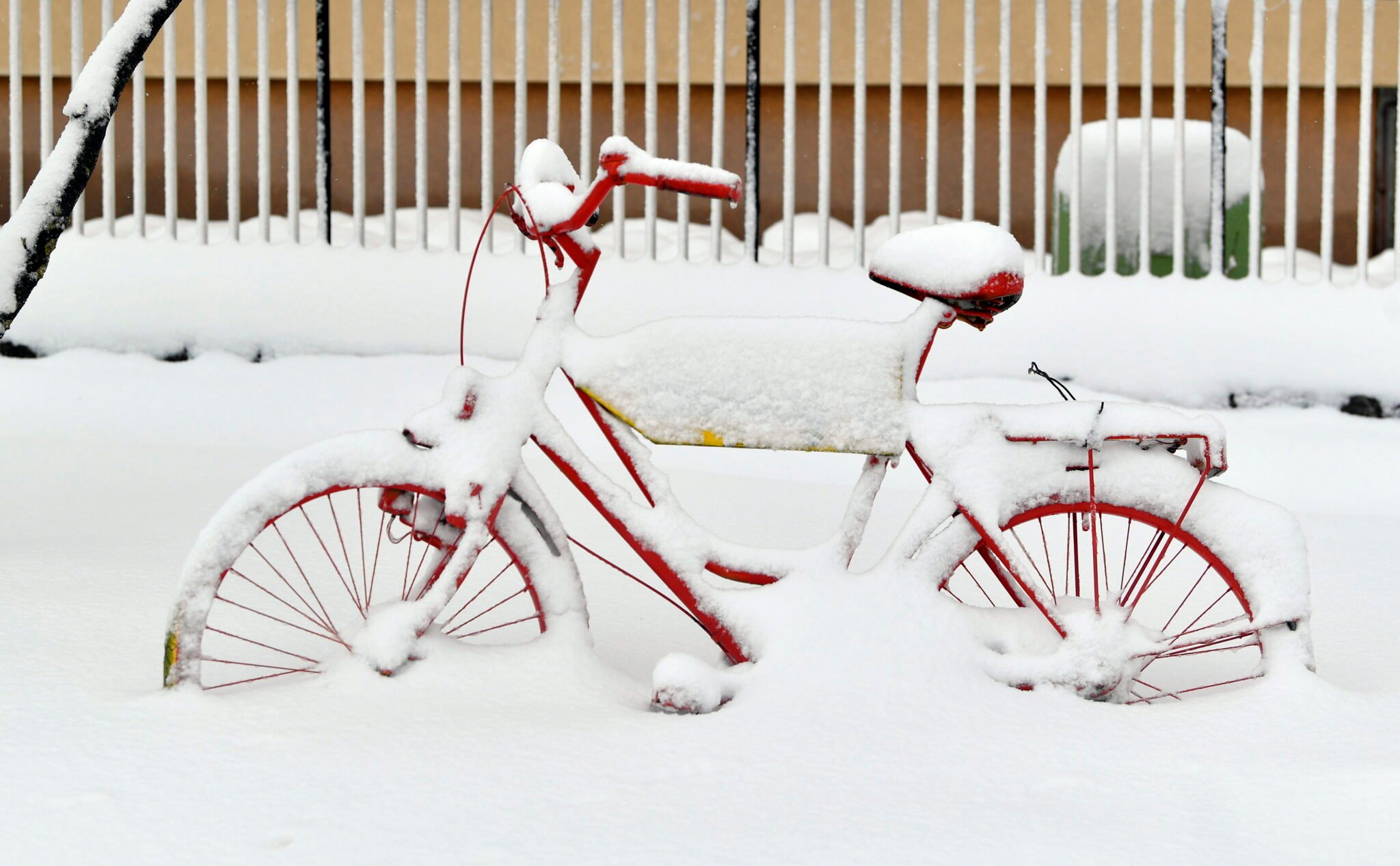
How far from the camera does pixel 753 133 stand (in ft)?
17.3

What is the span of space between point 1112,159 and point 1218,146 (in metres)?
0.42

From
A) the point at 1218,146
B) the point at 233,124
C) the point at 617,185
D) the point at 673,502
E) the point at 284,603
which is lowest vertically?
the point at 284,603

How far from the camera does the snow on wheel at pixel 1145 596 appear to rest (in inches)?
94.4

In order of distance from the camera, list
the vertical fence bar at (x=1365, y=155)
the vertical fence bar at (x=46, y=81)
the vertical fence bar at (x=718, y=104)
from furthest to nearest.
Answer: the vertical fence bar at (x=46, y=81)
the vertical fence bar at (x=718, y=104)
the vertical fence bar at (x=1365, y=155)

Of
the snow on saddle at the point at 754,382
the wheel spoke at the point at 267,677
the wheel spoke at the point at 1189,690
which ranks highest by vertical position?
the snow on saddle at the point at 754,382

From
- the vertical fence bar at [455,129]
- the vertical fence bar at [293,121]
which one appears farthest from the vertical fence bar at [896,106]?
the vertical fence bar at [293,121]

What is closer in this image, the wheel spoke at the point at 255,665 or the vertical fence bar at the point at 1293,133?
the wheel spoke at the point at 255,665

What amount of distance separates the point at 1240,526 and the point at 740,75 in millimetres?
4580

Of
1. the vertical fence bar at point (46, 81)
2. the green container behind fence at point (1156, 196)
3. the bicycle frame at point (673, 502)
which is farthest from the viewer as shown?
the vertical fence bar at point (46, 81)

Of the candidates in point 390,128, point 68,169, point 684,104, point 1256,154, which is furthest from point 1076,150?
point 68,169

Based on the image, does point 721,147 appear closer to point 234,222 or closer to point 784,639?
point 234,222

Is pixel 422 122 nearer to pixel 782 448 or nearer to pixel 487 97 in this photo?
pixel 487 97

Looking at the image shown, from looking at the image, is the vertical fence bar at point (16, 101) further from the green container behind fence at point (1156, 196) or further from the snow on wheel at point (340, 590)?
the green container behind fence at point (1156, 196)

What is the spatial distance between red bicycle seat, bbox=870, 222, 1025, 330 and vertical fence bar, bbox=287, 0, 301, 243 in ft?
11.8
